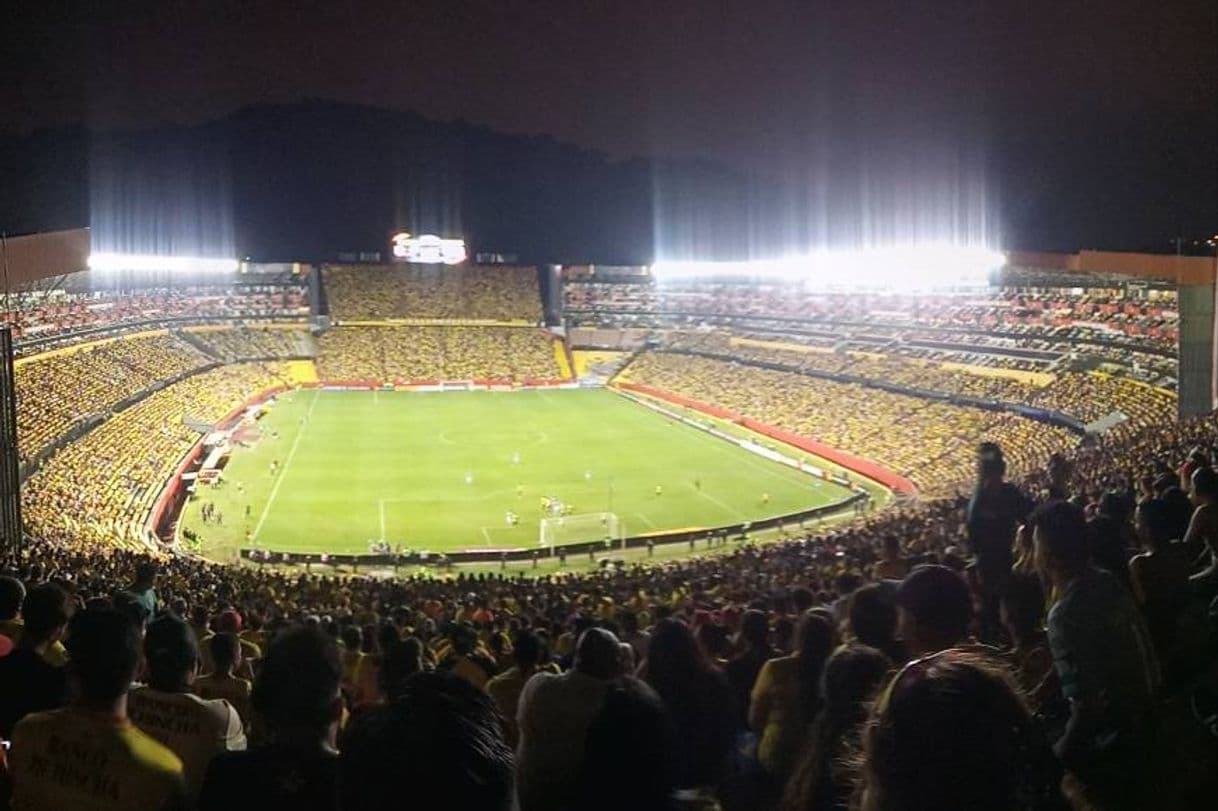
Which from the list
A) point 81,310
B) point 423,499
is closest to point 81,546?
point 423,499

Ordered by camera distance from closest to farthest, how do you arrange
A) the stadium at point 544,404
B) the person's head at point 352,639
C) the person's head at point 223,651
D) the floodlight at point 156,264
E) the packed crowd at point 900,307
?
the person's head at point 223,651
the person's head at point 352,639
the stadium at point 544,404
the packed crowd at point 900,307
the floodlight at point 156,264

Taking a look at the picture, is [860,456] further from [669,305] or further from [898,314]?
[669,305]

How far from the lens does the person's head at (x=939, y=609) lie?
417 cm

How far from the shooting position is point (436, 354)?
98.4 m

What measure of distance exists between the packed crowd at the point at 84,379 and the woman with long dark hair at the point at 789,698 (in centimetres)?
3962

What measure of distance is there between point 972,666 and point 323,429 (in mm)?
63067

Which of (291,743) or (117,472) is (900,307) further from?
(291,743)

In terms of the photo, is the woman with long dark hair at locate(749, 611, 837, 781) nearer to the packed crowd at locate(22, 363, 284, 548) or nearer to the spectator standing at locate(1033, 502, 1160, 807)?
the spectator standing at locate(1033, 502, 1160, 807)

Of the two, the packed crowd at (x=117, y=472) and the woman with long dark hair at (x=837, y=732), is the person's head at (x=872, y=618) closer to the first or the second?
the woman with long dark hair at (x=837, y=732)

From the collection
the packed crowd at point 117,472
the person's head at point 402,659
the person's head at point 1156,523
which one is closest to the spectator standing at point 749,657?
the person's head at point 402,659

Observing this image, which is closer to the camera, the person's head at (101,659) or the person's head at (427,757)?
the person's head at (427,757)

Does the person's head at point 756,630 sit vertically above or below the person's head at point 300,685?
below

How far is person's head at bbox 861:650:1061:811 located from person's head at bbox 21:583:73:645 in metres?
4.27

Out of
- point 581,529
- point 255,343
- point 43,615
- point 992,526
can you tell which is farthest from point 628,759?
point 255,343
